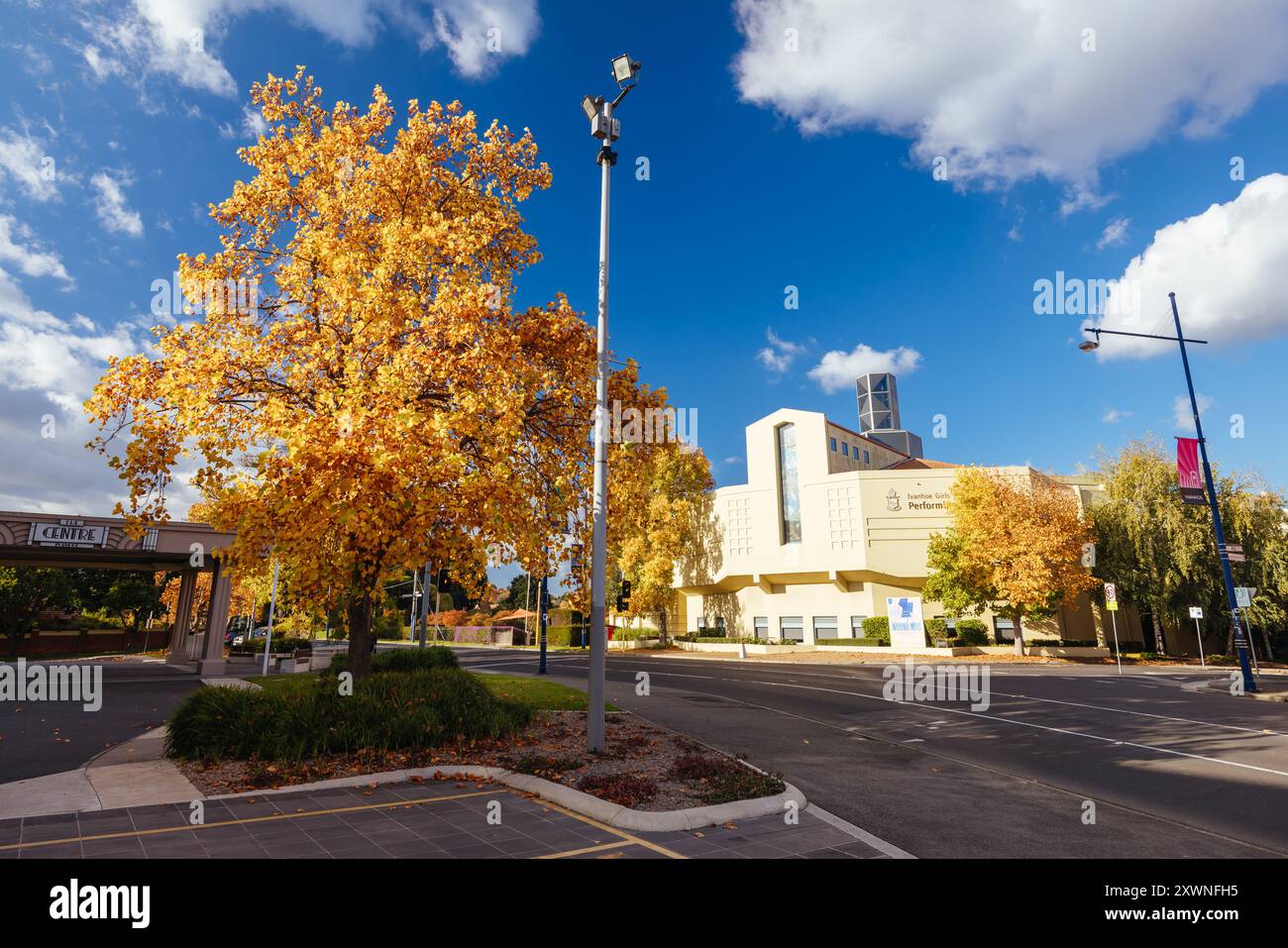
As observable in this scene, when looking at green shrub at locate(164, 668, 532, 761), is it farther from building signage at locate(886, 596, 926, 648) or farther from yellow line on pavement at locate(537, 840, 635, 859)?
building signage at locate(886, 596, 926, 648)

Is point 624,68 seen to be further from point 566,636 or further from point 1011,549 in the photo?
point 566,636

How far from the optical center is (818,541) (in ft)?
149

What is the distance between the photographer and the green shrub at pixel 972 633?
3922 cm

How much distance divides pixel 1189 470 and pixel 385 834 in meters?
25.5

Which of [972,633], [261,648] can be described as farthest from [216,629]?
[972,633]

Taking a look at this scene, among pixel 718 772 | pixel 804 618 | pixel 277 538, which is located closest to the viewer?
pixel 718 772

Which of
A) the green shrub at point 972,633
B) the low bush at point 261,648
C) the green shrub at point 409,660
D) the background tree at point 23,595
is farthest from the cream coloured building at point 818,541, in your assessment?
the background tree at point 23,595

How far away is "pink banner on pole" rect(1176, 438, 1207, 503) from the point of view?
68.9 ft

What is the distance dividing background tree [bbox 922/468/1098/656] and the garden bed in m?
29.6
